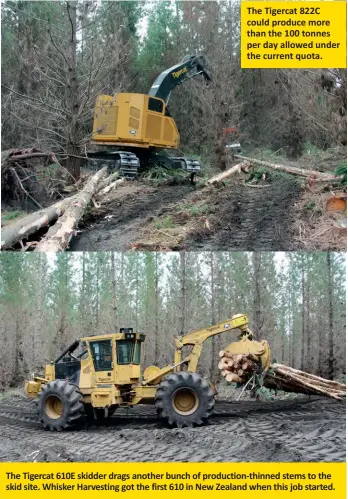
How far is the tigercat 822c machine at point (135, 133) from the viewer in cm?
1458

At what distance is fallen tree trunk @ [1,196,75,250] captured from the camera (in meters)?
8.71

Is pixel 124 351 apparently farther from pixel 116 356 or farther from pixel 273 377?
pixel 273 377

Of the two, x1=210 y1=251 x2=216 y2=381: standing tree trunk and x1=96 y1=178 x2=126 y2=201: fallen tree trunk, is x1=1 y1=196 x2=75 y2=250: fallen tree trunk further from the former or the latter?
x1=210 y1=251 x2=216 y2=381: standing tree trunk

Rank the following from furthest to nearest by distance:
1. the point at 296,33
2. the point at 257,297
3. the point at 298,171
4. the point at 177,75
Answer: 1. the point at 177,75
2. the point at 257,297
3. the point at 298,171
4. the point at 296,33

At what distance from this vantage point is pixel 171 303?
1487 centimetres

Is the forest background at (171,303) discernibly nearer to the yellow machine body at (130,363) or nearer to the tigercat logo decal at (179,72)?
the yellow machine body at (130,363)

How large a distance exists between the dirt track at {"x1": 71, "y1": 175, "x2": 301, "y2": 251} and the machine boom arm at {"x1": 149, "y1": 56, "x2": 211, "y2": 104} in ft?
11.1

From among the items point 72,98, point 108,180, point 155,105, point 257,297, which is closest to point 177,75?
point 155,105

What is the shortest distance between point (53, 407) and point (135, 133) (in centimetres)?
789

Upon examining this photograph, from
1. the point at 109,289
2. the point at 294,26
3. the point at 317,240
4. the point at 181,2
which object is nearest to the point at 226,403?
the point at 317,240

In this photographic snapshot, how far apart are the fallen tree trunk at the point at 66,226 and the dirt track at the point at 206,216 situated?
318mm

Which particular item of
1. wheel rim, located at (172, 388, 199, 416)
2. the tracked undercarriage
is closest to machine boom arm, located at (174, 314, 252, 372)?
wheel rim, located at (172, 388, 199, 416)

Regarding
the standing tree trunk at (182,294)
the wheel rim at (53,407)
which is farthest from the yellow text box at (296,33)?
the standing tree trunk at (182,294)
